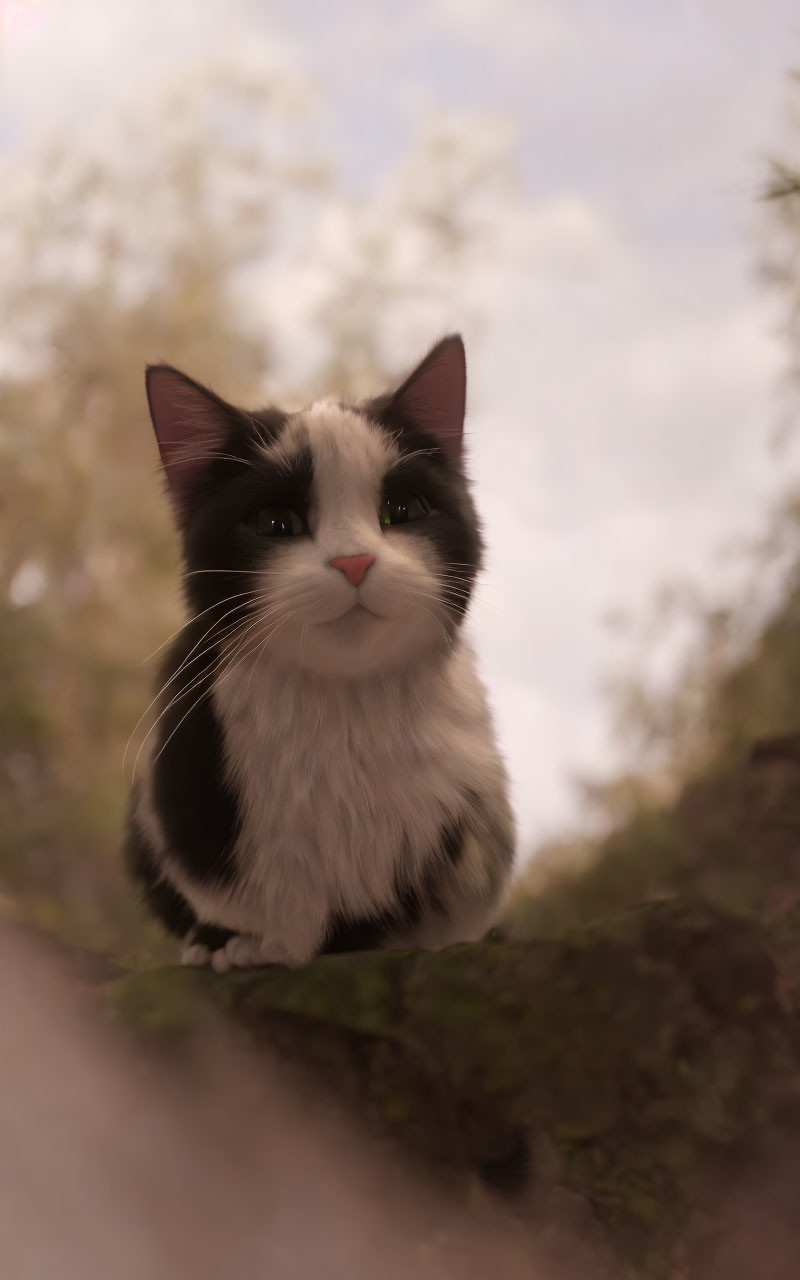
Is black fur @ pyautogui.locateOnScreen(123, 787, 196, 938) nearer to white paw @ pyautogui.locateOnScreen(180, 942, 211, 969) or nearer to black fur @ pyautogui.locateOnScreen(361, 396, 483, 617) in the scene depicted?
white paw @ pyautogui.locateOnScreen(180, 942, 211, 969)

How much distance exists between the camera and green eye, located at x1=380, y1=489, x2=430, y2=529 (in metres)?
1.28

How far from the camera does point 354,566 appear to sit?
3.72 feet

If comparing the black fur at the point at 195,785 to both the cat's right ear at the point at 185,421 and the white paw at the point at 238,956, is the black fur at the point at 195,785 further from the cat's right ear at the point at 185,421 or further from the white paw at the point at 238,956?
the cat's right ear at the point at 185,421

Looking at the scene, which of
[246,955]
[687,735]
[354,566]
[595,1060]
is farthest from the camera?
[687,735]

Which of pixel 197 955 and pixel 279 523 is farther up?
pixel 279 523

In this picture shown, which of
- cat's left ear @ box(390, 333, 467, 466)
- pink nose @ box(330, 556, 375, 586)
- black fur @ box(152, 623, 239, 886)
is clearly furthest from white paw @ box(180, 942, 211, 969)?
cat's left ear @ box(390, 333, 467, 466)

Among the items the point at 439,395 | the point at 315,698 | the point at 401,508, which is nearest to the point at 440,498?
the point at 401,508

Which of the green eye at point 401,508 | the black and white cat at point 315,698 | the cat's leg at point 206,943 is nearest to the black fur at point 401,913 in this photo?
the black and white cat at point 315,698

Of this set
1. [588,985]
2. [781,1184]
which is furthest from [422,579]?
[781,1184]

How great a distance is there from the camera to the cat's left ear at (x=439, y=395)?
1.38 metres

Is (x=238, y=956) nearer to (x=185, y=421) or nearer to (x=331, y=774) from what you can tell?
(x=331, y=774)

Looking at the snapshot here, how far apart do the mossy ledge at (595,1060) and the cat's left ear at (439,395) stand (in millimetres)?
719

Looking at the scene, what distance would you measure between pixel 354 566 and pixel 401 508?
19 cm

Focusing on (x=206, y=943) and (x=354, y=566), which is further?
(x=206, y=943)
